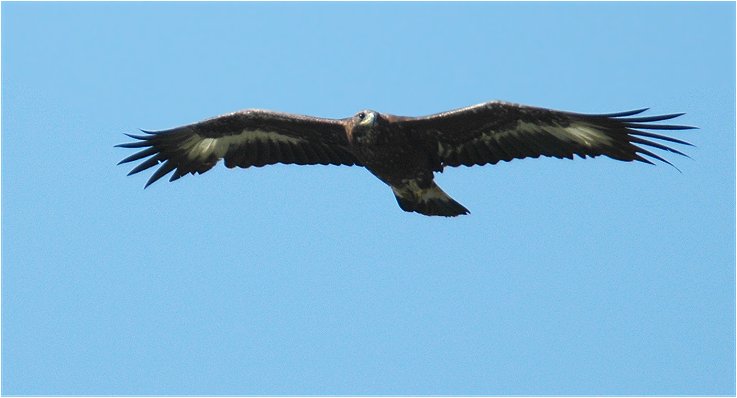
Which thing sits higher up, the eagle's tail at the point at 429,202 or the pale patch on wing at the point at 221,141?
the pale patch on wing at the point at 221,141

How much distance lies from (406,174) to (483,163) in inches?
39.2

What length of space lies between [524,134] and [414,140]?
54.2 inches

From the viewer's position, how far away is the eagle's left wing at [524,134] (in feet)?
57.4

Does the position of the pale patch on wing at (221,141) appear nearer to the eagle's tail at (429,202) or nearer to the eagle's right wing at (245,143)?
the eagle's right wing at (245,143)

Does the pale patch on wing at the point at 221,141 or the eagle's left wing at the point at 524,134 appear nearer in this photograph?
the eagle's left wing at the point at 524,134

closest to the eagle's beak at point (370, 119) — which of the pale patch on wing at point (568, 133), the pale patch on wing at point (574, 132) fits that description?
the pale patch on wing at point (568, 133)

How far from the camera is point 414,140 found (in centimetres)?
1800

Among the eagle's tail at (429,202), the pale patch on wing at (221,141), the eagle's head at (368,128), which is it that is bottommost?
the eagle's tail at (429,202)

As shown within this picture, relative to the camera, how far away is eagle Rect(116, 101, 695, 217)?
17.5m

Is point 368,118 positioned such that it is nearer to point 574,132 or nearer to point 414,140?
point 414,140

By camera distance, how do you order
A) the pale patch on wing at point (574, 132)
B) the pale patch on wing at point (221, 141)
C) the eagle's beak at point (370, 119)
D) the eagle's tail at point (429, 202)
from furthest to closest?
the pale patch on wing at point (221, 141) → the eagle's tail at point (429, 202) → the pale patch on wing at point (574, 132) → the eagle's beak at point (370, 119)

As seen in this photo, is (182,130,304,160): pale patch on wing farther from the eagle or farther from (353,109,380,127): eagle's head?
(353,109,380,127): eagle's head

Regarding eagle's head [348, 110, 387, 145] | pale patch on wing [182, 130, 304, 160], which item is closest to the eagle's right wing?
pale patch on wing [182, 130, 304, 160]

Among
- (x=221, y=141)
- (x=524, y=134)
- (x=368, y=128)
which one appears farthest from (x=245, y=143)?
(x=524, y=134)
